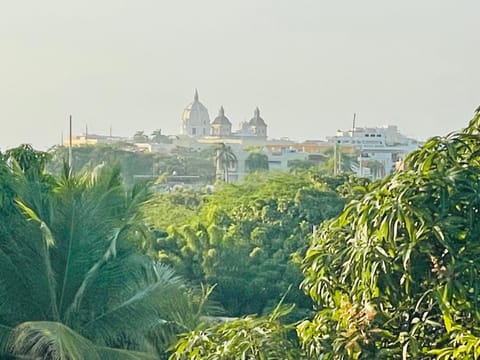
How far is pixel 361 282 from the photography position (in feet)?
12.8

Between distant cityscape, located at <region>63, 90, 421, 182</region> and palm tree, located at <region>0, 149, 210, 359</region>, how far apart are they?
2726 cm

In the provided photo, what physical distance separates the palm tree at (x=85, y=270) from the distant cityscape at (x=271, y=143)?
89.4 ft

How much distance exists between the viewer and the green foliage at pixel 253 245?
1795 cm

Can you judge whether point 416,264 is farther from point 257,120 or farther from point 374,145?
point 257,120

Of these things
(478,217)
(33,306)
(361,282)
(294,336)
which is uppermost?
(478,217)

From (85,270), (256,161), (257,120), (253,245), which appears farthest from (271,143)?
(85,270)

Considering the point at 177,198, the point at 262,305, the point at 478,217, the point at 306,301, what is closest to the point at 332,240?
the point at 478,217

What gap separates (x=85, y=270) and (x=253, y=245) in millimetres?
10076

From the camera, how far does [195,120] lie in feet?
346

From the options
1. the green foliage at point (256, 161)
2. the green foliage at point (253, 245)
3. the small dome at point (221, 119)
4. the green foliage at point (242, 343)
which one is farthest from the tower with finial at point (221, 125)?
the green foliage at point (242, 343)

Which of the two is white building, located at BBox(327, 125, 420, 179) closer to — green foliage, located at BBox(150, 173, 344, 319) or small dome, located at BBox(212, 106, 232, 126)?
small dome, located at BBox(212, 106, 232, 126)

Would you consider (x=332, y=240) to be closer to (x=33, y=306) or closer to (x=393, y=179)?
(x=393, y=179)

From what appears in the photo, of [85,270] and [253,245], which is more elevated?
[85,270]

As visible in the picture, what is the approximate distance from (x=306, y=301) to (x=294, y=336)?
Answer: 11.7 m
